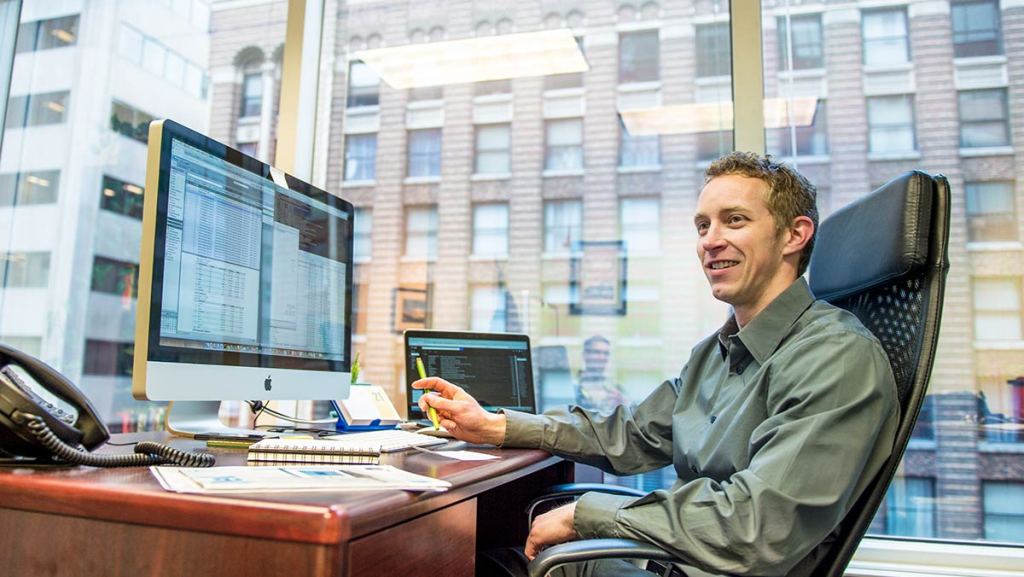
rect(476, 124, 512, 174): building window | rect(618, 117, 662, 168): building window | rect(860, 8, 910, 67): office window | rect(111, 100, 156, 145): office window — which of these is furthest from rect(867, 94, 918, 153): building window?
rect(111, 100, 156, 145): office window

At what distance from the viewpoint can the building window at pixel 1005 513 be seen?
73.5 inches

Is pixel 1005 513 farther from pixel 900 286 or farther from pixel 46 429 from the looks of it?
pixel 46 429

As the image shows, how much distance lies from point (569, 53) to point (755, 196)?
130 cm

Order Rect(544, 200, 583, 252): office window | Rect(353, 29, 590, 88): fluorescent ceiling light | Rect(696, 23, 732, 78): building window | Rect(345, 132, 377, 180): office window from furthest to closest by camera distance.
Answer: Rect(345, 132, 377, 180): office window
Rect(353, 29, 590, 88): fluorescent ceiling light
Rect(544, 200, 583, 252): office window
Rect(696, 23, 732, 78): building window

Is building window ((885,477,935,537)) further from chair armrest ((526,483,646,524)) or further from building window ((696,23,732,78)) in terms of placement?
building window ((696,23,732,78))

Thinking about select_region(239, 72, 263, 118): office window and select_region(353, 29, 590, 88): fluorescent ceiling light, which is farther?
select_region(239, 72, 263, 118): office window

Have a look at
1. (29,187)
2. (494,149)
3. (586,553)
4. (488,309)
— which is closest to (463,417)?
(586,553)

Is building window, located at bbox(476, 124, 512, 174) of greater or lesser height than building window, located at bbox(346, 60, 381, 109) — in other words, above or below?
below

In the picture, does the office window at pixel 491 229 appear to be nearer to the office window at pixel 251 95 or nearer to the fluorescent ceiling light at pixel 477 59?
the fluorescent ceiling light at pixel 477 59

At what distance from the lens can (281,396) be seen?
137 cm

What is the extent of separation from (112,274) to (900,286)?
2813mm

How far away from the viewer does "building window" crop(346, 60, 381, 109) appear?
8.54 feet

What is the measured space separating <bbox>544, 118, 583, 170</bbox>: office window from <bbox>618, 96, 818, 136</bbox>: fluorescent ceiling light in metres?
0.17

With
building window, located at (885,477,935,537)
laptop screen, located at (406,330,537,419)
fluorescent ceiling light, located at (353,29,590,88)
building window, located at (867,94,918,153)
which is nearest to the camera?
laptop screen, located at (406,330,537,419)
